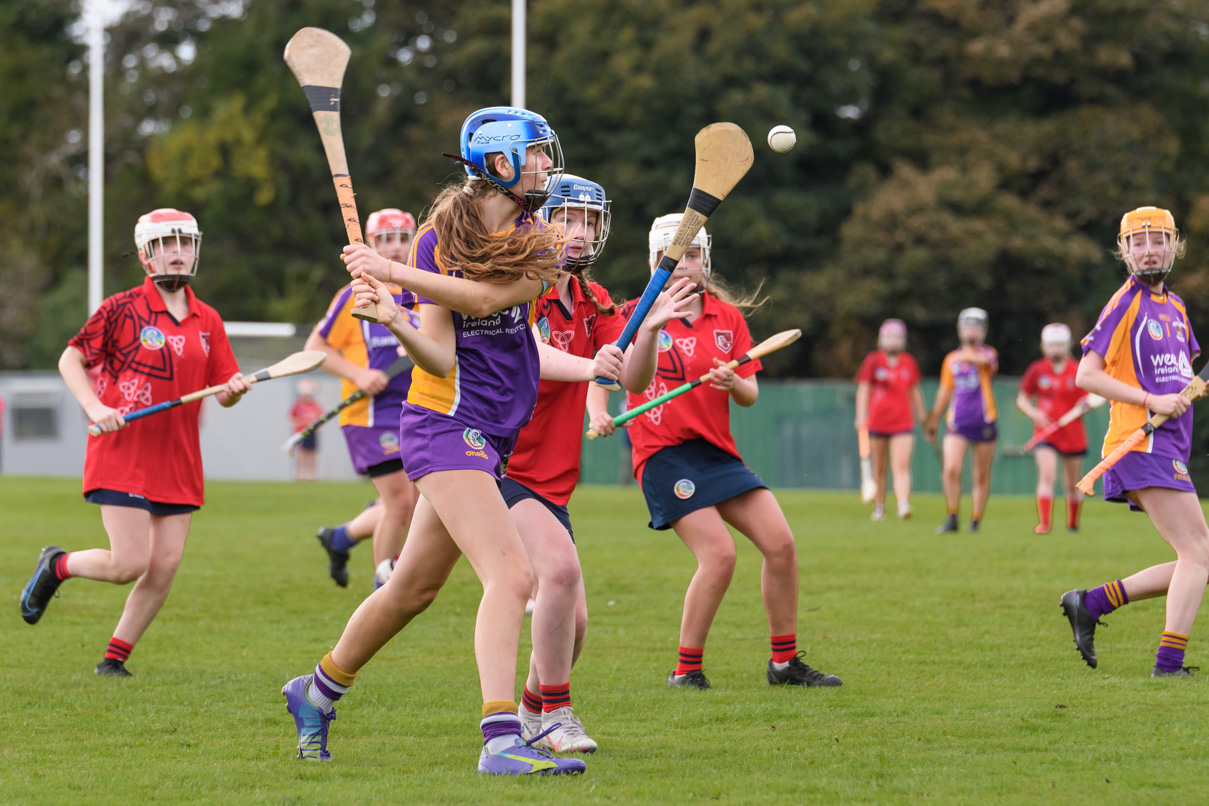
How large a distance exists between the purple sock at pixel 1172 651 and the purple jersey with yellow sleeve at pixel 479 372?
3.24m

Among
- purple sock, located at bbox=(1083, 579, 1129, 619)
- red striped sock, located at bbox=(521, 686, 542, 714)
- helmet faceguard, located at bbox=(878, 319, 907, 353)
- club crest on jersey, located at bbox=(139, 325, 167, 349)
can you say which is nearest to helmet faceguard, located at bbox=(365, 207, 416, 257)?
club crest on jersey, located at bbox=(139, 325, 167, 349)

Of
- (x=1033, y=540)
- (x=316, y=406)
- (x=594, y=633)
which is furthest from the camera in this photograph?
(x=316, y=406)

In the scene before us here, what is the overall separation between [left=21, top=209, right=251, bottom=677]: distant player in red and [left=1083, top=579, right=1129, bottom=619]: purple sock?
395cm

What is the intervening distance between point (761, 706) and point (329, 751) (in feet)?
5.74

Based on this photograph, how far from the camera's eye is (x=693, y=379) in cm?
662

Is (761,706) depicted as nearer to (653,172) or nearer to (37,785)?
(37,785)

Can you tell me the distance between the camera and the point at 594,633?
323 inches

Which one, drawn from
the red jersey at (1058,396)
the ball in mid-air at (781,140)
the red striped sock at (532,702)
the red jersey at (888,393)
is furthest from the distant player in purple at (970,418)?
the red striped sock at (532,702)

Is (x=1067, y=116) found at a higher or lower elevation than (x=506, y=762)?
higher

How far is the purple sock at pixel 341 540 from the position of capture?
32.4 feet

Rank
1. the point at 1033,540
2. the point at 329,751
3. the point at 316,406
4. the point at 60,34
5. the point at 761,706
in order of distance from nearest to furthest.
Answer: the point at 329,751
the point at 761,706
the point at 1033,540
the point at 316,406
the point at 60,34

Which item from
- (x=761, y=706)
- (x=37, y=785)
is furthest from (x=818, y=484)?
(x=37, y=785)

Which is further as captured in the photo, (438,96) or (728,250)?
(438,96)

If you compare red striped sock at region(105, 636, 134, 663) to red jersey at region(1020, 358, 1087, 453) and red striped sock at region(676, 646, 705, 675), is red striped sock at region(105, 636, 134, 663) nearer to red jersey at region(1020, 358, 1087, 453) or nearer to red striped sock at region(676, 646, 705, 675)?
red striped sock at region(676, 646, 705, 675)
